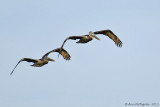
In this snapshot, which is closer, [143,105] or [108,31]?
[143,105]

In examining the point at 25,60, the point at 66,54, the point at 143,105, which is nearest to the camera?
the point at 143,105

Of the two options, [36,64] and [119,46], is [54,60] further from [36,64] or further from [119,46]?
[119,46]

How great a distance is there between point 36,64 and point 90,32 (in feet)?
18.4

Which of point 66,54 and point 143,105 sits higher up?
point 66,54

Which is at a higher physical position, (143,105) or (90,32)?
(90,32)

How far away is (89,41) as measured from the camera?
4469cm

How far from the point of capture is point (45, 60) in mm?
48125

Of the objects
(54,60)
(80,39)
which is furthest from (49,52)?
(80,39)

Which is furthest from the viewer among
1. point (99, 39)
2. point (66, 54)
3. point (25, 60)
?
point (66, 54)

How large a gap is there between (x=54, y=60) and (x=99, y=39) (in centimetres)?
628

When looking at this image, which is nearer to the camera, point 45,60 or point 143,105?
point 143,105

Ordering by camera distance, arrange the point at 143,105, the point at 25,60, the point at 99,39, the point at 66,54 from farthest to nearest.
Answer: the point at 66,54 → the point at 25,60 → the point at 99,39 → the point at 143,105

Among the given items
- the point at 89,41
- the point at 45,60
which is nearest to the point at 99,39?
the point at 89,41

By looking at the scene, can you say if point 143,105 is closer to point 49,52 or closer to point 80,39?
point 80,39
